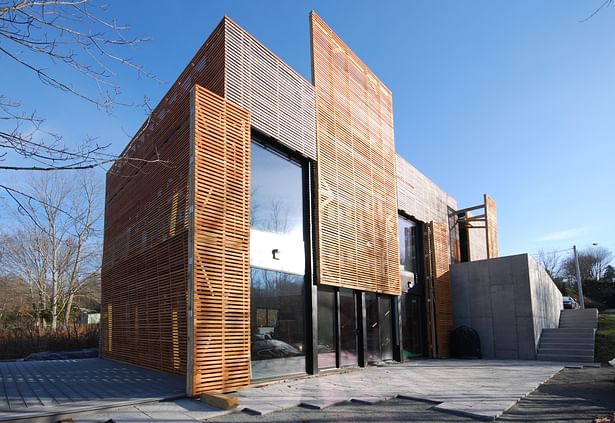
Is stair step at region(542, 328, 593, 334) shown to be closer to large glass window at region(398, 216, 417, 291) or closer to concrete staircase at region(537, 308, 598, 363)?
concrete staircase at region(537, 308, 598, 363)

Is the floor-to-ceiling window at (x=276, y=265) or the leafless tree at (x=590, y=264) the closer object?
the floor-to-ceiling window at (x=276, y=265)

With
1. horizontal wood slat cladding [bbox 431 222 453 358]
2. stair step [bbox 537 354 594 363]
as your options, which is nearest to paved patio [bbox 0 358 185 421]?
horizontal wood slat cladding [bbox 431 222 453 358]

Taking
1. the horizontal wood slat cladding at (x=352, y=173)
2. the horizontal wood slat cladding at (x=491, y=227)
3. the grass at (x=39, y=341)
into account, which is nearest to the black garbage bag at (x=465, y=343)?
the horizontal wood slat cladding at (x=352, y=173)

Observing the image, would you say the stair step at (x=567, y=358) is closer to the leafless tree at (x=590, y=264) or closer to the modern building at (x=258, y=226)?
the modern building at (x=258, y=226)

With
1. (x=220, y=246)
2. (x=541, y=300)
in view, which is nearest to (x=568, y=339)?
(x=541, y=300)

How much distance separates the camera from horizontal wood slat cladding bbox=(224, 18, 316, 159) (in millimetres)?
8664

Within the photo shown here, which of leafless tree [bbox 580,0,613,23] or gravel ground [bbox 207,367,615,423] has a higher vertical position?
leafless tree [bbox 580,0,613,23]

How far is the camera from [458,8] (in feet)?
20.3

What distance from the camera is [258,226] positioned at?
8.87 m

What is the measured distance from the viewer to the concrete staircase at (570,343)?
13352 millimetres

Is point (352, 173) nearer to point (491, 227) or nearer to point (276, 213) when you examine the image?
point (276, 213)

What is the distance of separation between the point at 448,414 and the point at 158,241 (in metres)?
6.46

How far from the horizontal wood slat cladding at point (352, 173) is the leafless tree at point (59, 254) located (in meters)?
15.9

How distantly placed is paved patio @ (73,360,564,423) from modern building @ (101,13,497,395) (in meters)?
0.58
